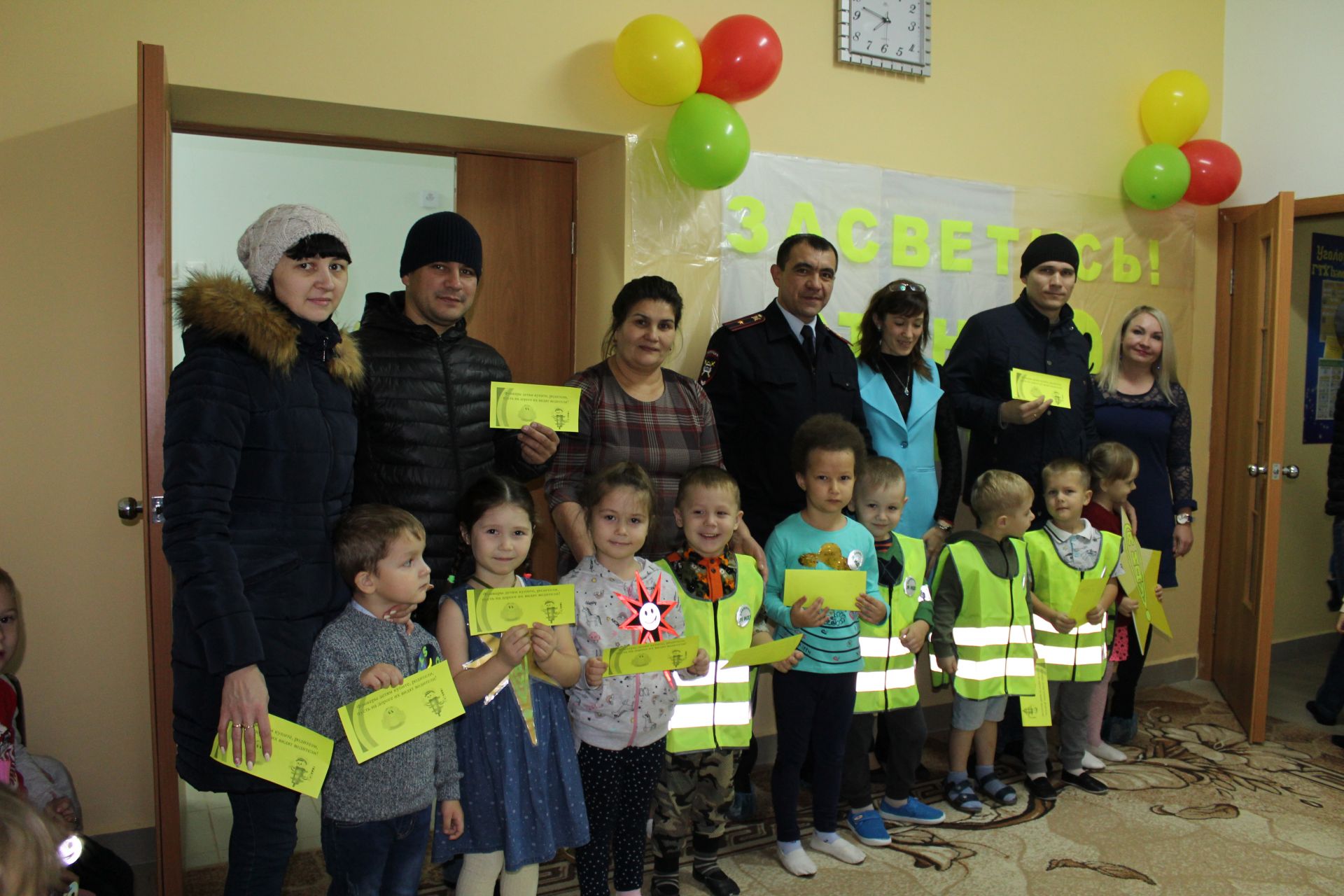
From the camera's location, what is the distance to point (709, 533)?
2395 millimetres

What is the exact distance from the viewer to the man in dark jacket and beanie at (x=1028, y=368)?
130 inches

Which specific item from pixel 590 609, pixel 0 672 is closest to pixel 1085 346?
pixel 590 609

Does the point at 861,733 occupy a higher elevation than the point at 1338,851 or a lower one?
higher

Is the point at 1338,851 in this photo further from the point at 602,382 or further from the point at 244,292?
the point at 244,292

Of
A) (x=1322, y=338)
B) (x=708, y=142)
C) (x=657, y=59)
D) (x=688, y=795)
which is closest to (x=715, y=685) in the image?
(x=688, y=795)

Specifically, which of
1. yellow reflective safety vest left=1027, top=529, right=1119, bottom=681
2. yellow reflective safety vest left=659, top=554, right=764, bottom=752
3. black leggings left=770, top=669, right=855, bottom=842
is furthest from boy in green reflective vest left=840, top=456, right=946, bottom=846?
yellow reflective safety vest left=1027, top=529, right=1119, bottom=681

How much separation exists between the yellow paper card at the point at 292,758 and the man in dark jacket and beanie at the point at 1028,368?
2389mm

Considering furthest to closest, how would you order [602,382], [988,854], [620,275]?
[620,275], [988,854], [602,382]

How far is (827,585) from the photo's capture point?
2.44 meters

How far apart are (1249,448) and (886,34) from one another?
2279 millimetres

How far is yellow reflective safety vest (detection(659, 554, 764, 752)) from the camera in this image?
7.84 ft

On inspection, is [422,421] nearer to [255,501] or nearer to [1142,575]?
[255,501]

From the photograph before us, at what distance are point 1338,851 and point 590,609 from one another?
2397mm

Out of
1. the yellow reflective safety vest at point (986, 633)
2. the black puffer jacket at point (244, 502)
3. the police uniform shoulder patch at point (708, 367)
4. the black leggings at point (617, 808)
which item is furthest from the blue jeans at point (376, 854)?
the yellow reflective safety vest at point (986, 633)
